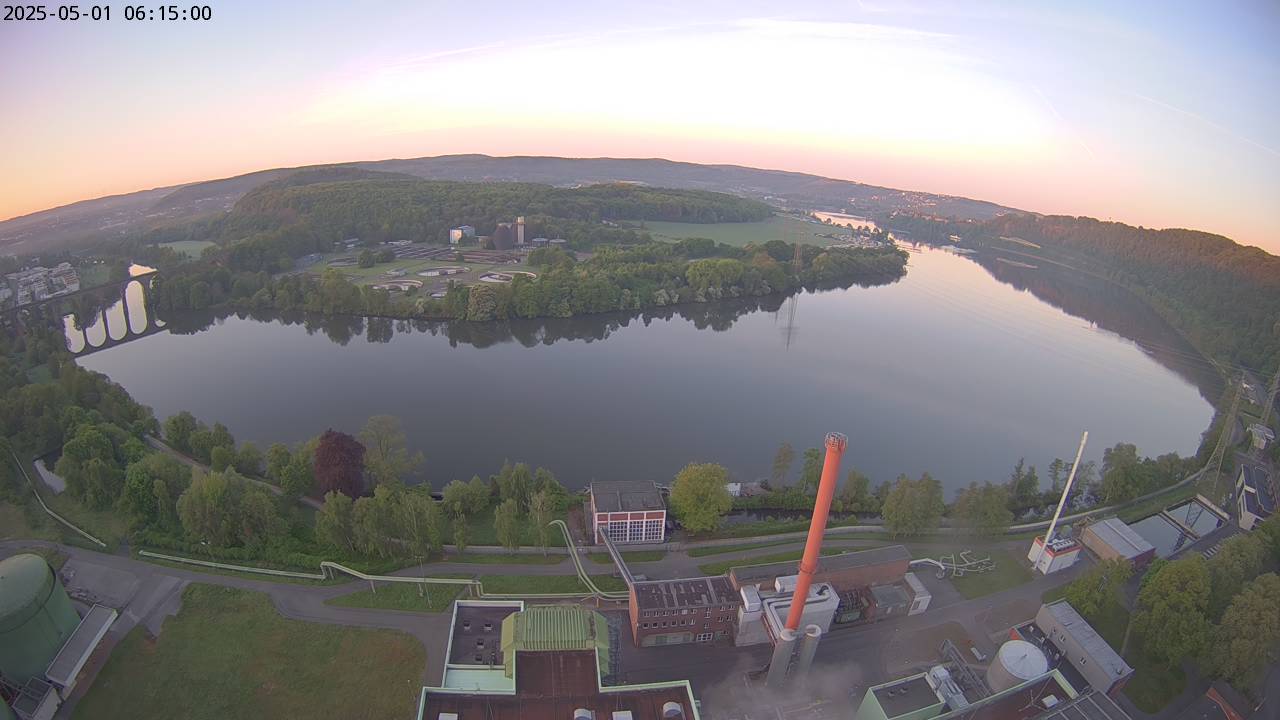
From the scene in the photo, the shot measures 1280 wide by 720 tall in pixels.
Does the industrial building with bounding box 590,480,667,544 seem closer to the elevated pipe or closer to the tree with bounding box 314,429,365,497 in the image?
the elevated pipe

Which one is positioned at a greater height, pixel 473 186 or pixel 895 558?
pixel 473 186

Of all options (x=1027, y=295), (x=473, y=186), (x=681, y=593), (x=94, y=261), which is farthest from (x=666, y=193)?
(x=681, y=593)

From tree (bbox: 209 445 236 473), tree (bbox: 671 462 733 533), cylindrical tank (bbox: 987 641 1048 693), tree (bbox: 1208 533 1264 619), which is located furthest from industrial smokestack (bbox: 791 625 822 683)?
tree (bbox: 209 445 236 473)

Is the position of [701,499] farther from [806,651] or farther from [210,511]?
[210,511]

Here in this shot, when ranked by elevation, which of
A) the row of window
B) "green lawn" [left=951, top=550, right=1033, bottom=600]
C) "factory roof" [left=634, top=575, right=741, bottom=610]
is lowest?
"green lawn" [left=951, top=550, right=1033, bottom=600]

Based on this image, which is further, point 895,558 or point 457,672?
point 895,558

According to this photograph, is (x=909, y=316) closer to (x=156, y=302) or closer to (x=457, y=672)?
(x=457, y=672)

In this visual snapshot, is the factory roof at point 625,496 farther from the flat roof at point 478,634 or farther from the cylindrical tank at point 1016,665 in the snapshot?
the cylindrical tank at point 1016,665
